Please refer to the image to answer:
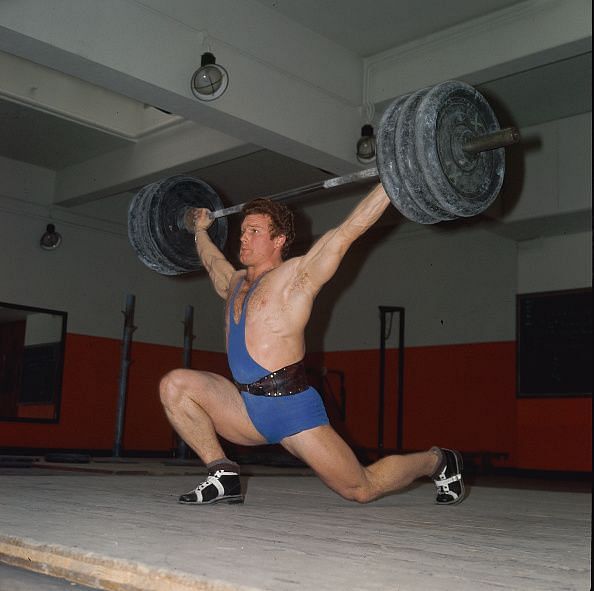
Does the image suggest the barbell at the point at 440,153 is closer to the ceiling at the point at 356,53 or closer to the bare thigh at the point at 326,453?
the bare thigh at the point at 326,453

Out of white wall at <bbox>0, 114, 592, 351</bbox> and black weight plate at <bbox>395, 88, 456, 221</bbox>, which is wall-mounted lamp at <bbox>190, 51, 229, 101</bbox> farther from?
white wall at <bbox>0, 114, 592, 351</bbox>

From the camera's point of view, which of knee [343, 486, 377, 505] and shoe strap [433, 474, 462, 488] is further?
shoe strap [433, 474, 462, 488]

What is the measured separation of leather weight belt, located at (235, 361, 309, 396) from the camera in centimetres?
255

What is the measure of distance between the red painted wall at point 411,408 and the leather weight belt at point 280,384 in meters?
5.16

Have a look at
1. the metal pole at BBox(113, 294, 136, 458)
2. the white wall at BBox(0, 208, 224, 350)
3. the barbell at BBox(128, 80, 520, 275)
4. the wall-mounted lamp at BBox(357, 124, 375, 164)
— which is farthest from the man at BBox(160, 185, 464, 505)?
the white wall at BBox(0, 208, 224, 350)

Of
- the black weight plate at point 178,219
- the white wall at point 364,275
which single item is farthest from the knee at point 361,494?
the white wall at point 364,275

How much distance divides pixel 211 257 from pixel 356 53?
275 cm

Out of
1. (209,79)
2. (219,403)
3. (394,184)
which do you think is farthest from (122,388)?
(394,184)

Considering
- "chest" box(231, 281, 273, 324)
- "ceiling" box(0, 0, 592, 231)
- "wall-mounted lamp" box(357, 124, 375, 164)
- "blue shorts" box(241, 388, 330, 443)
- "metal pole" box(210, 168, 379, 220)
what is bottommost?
"blue shorts" box(241, 388, 330, 443)

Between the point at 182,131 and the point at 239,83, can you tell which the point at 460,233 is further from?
the point at 239,83

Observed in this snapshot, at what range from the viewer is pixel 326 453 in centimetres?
251

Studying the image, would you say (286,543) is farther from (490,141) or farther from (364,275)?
(364,275)

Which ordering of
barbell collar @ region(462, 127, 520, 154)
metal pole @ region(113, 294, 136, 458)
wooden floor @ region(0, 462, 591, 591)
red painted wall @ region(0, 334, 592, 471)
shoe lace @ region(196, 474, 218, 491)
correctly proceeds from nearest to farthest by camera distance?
wooden floor @ region(0, 462, 591, 591)
barbell collar @ region(462, 127, 520, 154)
shoe lace @ region(196, 474, 218, 491)
metal pole @ region(113, 294, 136, 458)
red painted wall @ region(0, 334, 592, 471)

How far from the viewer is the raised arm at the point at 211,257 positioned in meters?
3.05
